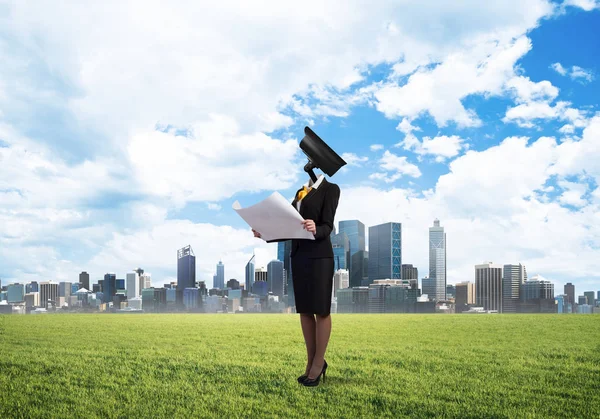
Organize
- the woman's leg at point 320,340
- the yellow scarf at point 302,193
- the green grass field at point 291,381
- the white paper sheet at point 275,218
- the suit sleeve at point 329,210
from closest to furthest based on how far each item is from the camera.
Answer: the green grass field at point 291,381 → the white paper sheet at point 275,218 → the suit sleeve at point 329,210 → the woman's leg at point 320,340 → the yellow scarf at point 302,193

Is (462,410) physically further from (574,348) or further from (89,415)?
(574,348)

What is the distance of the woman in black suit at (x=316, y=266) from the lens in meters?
5.56

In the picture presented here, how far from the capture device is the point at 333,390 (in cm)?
557

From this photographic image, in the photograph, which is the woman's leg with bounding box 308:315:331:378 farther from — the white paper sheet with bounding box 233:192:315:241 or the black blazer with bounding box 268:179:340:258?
the white paper sheet with bounding box 233:192:315:241

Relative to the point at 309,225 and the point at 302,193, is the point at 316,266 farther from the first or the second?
the point at 302,193

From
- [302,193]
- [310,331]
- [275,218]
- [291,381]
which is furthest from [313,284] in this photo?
[291,381]

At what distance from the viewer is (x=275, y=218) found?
Result: 17.4 feet

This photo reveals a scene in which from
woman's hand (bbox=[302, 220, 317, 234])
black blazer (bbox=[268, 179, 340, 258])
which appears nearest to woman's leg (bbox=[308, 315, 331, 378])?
black blazer (bbox=[268, 179, 340, 258])

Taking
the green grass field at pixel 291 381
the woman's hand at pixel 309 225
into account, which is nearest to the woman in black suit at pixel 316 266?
the woman's hand at pixel 309 225

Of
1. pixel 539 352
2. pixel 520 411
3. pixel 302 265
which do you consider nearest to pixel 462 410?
pixel 520 411

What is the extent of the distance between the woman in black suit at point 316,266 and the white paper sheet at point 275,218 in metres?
0.18

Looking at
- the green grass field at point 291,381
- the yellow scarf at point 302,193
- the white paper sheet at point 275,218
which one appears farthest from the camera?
the yellow scarf at point 302,193

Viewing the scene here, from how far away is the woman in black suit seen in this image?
5562mm

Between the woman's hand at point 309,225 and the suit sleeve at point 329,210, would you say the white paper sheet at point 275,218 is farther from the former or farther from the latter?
the suit sleeve at point 329,210
